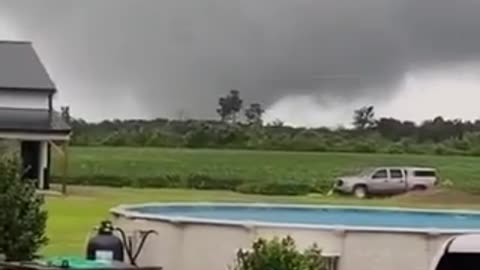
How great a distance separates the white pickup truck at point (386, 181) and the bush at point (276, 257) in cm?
3707

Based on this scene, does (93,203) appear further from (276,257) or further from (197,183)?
(276,257)

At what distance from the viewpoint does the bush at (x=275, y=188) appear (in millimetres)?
50062

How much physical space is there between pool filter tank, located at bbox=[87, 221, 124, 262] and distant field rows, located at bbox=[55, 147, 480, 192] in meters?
37.8

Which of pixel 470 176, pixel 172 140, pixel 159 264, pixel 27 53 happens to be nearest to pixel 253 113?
pixel 172 140

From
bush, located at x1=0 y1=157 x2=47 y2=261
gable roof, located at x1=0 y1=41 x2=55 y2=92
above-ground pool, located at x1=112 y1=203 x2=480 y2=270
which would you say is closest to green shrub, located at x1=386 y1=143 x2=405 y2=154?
gable roof, located at x1=0 y1=41 x2=55 y2=92

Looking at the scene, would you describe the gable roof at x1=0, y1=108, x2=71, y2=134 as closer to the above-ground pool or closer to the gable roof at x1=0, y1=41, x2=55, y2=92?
the gable roof at x1=0, y1=41, x2=55, y2=92

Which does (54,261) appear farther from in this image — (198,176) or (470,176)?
(470,176)

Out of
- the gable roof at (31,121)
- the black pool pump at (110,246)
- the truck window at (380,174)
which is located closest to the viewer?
the black pool pump at (110,246)

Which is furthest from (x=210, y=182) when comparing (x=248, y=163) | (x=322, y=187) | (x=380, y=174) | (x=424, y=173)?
(x=248, y=163)

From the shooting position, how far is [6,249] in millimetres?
15406

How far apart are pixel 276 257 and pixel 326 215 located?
9.11m

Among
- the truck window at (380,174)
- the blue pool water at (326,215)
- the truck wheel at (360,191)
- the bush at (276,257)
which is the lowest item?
the bush at (276,257)

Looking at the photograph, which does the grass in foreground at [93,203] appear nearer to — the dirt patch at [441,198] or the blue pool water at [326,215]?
the dirt patch at [441,198]

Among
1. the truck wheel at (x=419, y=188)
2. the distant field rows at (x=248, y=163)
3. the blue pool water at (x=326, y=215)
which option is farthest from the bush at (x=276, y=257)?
the distant field rows at (x=248, y=163)
